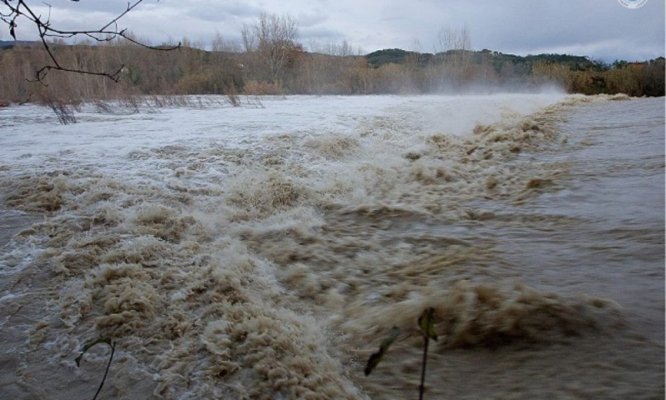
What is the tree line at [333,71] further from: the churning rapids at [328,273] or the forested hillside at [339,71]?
the churning rapids at [328,273]

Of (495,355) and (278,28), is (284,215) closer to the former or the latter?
(495,355)

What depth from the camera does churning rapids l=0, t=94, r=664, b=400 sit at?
2.21 metres

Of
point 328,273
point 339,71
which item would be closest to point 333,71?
point 339,71

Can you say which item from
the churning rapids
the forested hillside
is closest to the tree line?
the forested hillside

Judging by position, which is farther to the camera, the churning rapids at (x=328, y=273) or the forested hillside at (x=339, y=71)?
the forested hillside at (x=339, y=71)

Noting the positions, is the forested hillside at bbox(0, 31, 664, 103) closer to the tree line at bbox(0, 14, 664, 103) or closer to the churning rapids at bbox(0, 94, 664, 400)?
the tree line at bbox(0, 14, 664, 103)

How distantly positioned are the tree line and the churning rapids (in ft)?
52.9

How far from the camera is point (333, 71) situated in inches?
1231

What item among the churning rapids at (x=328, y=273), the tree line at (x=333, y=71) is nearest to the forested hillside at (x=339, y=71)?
the tree line at (x=333, y=71)

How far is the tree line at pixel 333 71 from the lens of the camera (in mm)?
23641

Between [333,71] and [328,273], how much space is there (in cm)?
2907

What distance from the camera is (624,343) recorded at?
7.37ft

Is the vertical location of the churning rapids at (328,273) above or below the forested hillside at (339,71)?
below

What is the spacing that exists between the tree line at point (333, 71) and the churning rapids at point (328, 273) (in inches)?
635
